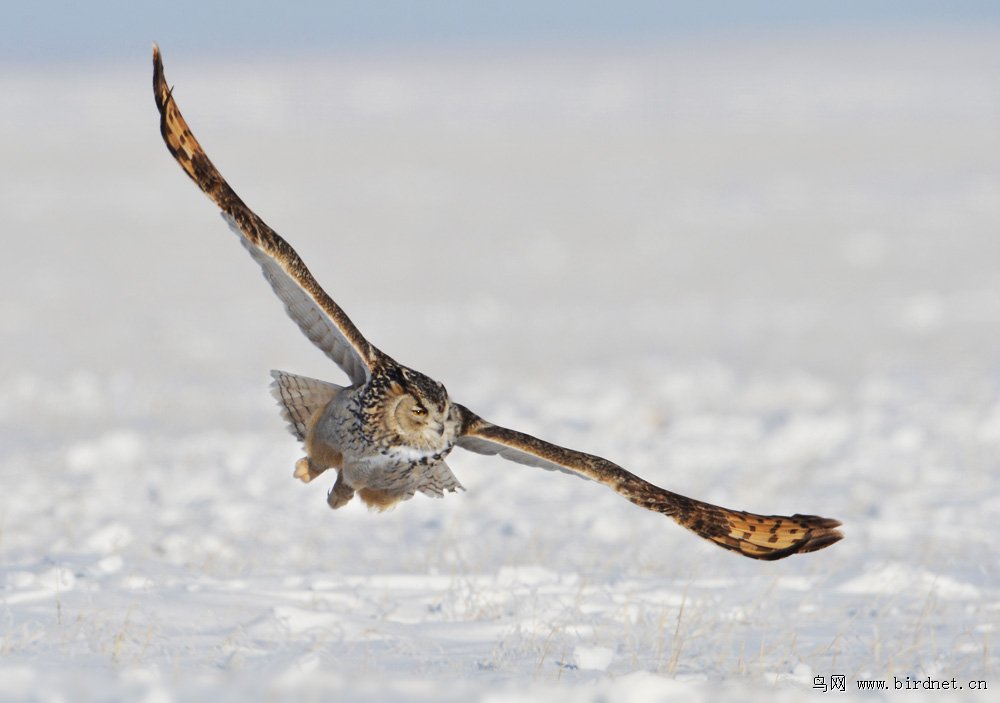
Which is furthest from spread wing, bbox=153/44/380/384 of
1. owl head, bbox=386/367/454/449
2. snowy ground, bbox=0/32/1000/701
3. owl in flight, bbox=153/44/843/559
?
snowy ground, bbox=0/32/1000/701

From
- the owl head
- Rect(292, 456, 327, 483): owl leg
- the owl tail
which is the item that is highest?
the owl tail

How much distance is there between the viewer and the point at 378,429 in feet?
19.9

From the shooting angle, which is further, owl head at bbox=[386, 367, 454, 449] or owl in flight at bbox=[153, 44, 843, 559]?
owl head at bbox=[386, 367, 454, 449]

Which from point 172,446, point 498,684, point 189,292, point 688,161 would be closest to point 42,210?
point 189,292

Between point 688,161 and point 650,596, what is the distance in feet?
102

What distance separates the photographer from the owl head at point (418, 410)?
592 centimetres

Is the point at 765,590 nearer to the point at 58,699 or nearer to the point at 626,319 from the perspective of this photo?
the point at 58,699

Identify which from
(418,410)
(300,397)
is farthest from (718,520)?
(300,397)

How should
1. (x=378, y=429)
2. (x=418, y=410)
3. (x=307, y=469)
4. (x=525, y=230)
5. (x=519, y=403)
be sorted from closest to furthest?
1. (x=418, y=410)
2. (x=378, y=429)
3. (x=307, y=469)
4. (x=519, y=403)
5. (x=525, y=230)

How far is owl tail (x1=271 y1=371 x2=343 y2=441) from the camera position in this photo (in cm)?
659

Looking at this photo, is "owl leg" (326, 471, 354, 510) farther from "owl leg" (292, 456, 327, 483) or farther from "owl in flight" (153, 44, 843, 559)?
"owl leg" (292, 456, 327, 483)

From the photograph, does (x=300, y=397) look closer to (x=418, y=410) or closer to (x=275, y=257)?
(x=418, y=410)

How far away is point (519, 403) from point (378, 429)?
26.9ft

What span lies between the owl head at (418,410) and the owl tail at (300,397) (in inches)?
26.3
